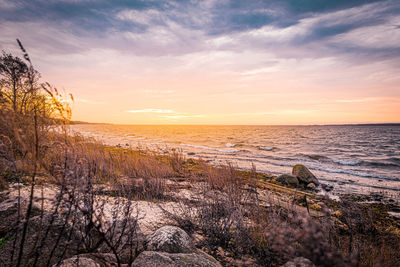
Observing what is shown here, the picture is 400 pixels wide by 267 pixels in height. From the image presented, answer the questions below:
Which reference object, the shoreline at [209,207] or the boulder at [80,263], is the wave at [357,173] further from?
the boulder at [80,263]

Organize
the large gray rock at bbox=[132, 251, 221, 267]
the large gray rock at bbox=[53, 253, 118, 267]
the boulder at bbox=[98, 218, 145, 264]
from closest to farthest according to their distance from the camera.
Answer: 1. the large gray rock at bbox=[53, 253, 118, 267]
2. the large gray rock at bbox=[132, 251, 221, 267]
3. the boulder at bbox=[98, 218, 145, 264]

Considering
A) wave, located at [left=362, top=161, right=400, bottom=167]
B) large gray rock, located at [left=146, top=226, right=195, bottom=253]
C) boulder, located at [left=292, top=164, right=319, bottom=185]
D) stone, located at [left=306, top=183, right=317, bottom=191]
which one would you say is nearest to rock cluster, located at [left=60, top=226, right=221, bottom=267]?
large gray rock, located at [left=146, top=226, right=195, bottom=253]

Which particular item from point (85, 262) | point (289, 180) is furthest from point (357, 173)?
point (85, 262)

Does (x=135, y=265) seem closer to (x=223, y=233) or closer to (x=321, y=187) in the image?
(x=223, y=233)

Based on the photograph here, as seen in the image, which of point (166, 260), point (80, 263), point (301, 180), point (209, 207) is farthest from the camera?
point (301, 180)

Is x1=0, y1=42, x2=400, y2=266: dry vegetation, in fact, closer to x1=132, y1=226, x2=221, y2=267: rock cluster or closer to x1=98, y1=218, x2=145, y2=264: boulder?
x1=98, y1=218, x2=145, y2=264: boulder

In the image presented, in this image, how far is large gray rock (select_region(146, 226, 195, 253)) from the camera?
8.82 ft

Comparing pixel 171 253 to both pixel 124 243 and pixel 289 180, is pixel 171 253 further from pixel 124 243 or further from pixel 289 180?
pixel 289 180

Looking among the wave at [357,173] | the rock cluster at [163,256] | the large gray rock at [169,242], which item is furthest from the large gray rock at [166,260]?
the wave at [357,173]

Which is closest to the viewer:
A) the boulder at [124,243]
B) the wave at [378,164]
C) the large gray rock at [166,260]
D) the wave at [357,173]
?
the large gray rock at [166,260]

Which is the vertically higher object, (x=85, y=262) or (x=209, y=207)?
(x=85, y=262)

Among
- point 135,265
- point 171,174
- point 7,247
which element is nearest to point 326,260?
point 135,265

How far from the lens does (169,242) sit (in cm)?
273

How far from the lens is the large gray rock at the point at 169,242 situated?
2.69 m
